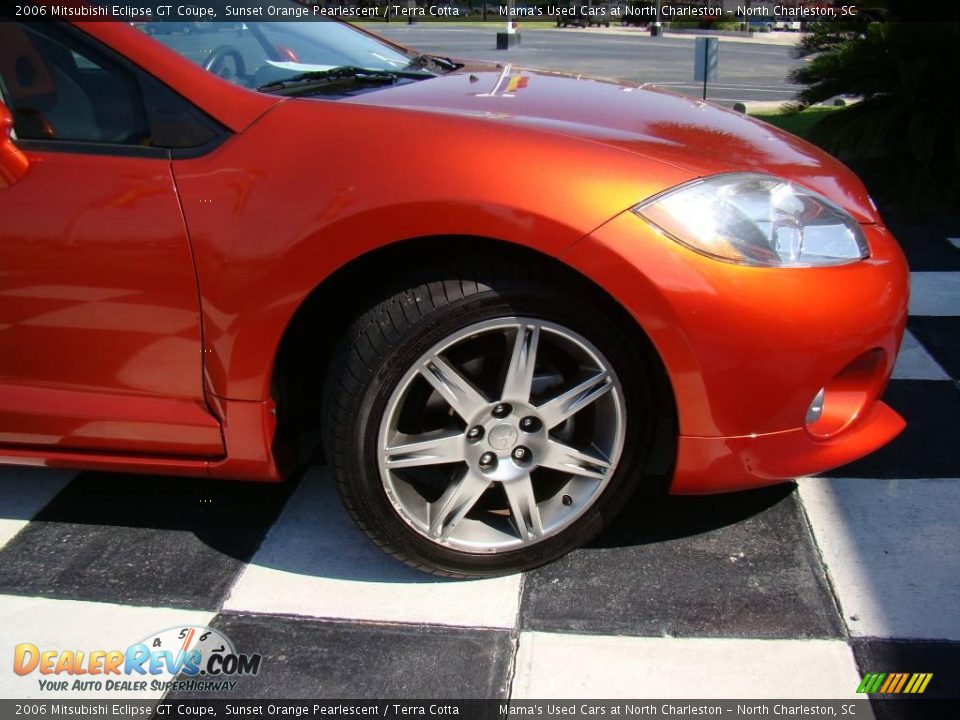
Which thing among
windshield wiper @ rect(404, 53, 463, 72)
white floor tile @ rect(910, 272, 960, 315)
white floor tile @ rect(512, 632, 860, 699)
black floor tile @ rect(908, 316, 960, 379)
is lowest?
white floor tile @ rect(910, 272, 960, 315)

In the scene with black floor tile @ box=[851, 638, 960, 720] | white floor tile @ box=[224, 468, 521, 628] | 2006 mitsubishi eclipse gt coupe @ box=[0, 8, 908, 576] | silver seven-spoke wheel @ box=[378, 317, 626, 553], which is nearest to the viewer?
black floor tile @ box=[851, 638, 960, 720]

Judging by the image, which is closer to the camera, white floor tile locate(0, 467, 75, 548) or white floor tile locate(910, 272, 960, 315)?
white floor tile locate(0, 467, 75, 548)

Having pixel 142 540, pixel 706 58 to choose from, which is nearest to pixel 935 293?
pixel 142 540

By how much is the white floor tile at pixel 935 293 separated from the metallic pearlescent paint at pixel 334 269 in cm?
198

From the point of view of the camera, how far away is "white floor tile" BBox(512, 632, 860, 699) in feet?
6.11

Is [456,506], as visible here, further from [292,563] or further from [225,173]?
[225,173]

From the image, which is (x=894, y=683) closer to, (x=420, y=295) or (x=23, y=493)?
(x=420, y=295)

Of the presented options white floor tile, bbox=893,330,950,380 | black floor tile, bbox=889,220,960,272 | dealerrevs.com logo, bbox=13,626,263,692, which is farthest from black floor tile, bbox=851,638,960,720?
black floor tile, bbox=889,220,960,272

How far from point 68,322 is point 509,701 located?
132 cm

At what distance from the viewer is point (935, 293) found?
411 centimetres

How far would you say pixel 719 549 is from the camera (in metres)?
2.32

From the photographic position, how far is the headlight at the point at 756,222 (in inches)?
74.7

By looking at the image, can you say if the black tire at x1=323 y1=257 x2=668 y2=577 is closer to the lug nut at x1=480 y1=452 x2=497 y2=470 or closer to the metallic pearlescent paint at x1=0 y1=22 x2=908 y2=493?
the metallic pearlescent paint at x1=0 y1=22 x2=908 y2=493

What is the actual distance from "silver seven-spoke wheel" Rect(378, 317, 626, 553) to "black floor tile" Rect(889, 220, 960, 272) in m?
3.11
